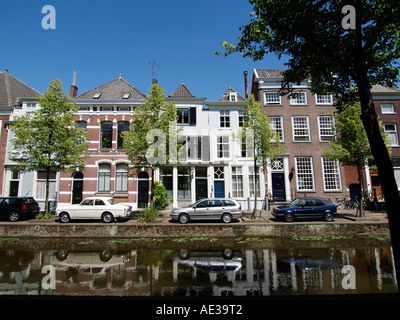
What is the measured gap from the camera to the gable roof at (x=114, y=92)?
21781mm

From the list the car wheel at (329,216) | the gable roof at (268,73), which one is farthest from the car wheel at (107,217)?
the gable roof at (268,73)

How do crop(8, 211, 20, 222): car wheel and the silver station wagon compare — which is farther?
crop(8, 211, 20, 222): car wheel

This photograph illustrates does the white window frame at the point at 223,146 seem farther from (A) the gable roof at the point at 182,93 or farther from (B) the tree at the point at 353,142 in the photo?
(B) the tree at the point at 353,142

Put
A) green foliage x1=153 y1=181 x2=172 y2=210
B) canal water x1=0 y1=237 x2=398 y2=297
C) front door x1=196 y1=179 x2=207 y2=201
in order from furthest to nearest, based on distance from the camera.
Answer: front door x1=196 y1=179 x2=207 y2=201 < green foliage x1=153 y1=181 x2=172 y2=210 < canal water x1=0 y1=237 x2=398 y2=297

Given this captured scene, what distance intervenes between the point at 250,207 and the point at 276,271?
12.6 meters

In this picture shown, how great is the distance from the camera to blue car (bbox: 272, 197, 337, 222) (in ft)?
46.1

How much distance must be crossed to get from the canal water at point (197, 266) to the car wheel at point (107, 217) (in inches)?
92.0

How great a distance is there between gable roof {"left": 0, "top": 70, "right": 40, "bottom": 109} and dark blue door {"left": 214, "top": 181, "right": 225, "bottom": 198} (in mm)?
21065

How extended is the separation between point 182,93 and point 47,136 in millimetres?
12598

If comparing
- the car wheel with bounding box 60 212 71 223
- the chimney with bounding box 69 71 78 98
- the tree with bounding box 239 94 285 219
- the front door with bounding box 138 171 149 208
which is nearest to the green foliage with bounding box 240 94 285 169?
the tree with bounding box 239 94 285 219

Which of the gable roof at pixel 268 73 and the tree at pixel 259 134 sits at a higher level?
the gable roof at pixel 268 73

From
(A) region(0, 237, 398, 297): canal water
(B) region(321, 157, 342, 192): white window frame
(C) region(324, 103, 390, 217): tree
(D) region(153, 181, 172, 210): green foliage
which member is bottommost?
(A) region(0, 237, 398, 297): canal water

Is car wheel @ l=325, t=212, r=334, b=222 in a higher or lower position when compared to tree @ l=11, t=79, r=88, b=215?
lower

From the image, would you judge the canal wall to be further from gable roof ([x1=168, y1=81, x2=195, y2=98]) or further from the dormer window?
gable roof ([x1=168, y1=81, x2=195, y2=98])
